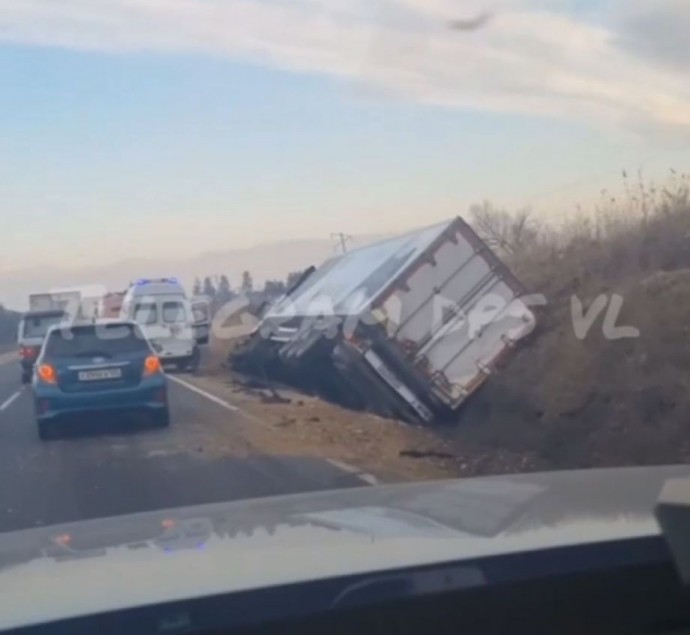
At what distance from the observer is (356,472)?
12.7m

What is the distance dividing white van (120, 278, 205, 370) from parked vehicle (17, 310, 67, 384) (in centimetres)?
192

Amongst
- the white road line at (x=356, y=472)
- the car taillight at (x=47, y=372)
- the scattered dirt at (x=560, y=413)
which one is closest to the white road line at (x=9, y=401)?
the scattered dirt at (x=560, y=413)

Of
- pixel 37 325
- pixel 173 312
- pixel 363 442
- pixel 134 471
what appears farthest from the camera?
pixel 173 312

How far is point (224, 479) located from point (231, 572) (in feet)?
31.6

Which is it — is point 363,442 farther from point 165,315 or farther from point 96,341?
point 165,315

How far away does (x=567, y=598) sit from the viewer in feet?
9.43

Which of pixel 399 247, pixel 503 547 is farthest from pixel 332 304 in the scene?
pixel 503 547

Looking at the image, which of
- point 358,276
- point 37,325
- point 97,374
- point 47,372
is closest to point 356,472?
point 97,374

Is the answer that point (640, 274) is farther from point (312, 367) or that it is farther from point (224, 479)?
point (224, 479)

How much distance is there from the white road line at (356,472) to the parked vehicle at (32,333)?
2005 cm

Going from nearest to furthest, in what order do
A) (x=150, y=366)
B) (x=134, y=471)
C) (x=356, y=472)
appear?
(x=356, y=472) → (x=134, y=471) → (x=150, y=366)

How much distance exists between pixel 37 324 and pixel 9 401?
25.7ft

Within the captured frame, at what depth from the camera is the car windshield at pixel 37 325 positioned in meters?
33.6

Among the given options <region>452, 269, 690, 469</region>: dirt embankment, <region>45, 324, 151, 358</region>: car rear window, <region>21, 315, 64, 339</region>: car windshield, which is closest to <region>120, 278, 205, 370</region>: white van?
<region>21, 315, 64, 339</region>: car windshield
